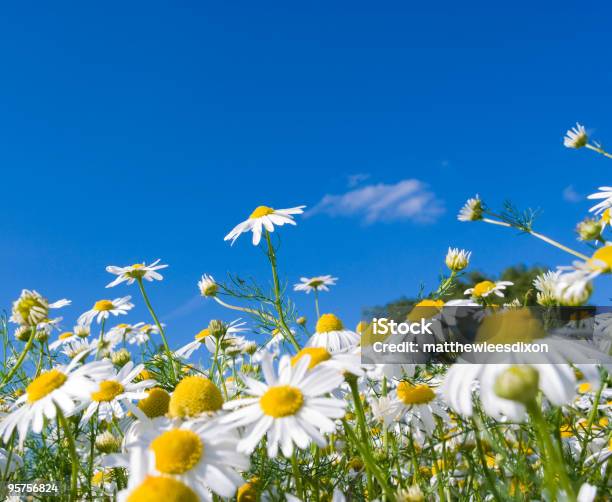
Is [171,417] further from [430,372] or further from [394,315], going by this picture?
[430,372]

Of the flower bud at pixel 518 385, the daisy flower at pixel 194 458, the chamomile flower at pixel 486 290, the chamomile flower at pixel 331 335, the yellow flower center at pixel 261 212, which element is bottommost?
the daisy flower at pixel 194 458

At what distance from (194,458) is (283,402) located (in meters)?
0.23

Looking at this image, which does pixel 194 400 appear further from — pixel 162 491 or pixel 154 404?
pixel 154 404

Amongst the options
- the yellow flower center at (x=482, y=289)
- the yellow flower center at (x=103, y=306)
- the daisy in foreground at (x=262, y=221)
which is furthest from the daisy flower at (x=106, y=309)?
the yellow flower center at (x=482, y=289)

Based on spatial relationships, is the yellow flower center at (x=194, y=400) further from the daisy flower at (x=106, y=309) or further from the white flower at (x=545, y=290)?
the daisy flower at (x=106, y=309)

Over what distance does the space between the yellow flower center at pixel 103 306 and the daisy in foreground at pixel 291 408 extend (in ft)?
9.38

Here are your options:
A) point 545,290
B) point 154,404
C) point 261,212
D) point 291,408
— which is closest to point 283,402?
point 291,408

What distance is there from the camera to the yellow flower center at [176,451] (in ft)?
3.91

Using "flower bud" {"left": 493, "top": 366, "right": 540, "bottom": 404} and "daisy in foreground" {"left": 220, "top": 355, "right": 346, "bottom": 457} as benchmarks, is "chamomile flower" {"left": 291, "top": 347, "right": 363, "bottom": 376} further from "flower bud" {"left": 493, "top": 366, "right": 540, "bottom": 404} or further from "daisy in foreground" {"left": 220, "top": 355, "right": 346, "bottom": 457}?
"flower bud" {"left": 493, "top": 366, "right": 540, "bottom": 404}

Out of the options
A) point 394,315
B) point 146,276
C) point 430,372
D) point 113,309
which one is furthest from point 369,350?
point 113,309

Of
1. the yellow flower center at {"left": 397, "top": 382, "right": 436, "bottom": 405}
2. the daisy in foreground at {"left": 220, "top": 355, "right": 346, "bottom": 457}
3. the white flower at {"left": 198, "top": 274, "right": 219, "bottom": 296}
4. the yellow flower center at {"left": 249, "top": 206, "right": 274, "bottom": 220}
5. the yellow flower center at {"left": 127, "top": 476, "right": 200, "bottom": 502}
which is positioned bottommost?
Result: the yellow flower center at {"left": 127, "top": 476, "right": 200, "bottom": 502}

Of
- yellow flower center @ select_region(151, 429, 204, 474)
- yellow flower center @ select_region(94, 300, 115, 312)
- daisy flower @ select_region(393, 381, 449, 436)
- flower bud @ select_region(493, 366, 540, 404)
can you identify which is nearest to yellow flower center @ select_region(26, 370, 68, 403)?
yellow flower center @ select_region(151, 429, 204, 474)

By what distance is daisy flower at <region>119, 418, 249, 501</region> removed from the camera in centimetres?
117

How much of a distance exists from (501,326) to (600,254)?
1.45ft
